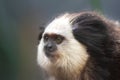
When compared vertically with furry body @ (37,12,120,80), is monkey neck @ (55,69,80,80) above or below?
below

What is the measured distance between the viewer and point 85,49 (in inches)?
127

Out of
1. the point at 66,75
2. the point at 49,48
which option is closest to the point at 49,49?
the point at 49,48

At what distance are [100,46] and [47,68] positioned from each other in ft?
1.05

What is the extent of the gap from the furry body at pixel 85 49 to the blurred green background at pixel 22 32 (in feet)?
3.58

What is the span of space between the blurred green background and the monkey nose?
3.54 feet

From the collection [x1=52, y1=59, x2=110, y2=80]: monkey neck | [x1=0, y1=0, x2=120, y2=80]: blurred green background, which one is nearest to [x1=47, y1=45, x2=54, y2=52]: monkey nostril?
[x1=52, y1=59, x2=110, y2=80]: monkey neck

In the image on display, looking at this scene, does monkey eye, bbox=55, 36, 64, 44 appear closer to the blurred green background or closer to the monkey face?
the monkey face

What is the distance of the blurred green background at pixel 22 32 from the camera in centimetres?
439

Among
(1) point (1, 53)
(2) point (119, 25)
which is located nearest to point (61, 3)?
(1) point (1, 53)

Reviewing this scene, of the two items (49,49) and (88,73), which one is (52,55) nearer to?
(49,49)

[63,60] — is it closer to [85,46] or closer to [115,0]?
[85,46]

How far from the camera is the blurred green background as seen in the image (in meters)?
4.39

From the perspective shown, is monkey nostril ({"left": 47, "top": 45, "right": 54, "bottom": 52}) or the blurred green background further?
the blurred green background

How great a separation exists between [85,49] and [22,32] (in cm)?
129
